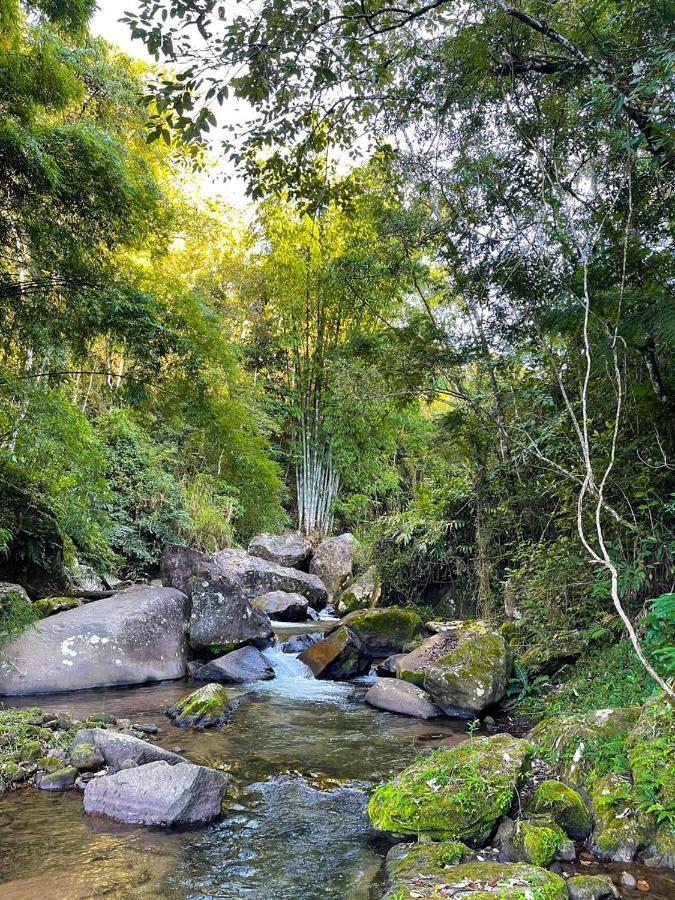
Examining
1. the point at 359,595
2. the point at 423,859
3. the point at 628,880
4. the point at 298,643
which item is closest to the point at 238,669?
the point at 298,643

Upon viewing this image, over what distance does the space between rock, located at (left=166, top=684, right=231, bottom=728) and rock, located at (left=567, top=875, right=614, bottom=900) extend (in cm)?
347

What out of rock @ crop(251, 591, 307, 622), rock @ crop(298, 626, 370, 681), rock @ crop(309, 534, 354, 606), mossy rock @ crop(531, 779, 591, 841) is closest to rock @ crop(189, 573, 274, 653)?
rock @ crop(298, 626, 370, 681)

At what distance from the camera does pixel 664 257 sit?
4090 mm

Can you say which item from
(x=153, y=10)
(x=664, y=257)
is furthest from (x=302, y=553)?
(x=153, y=10)

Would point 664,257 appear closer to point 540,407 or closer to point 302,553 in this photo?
point 540,407

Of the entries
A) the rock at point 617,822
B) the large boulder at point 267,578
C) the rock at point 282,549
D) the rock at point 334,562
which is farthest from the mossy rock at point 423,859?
the rock at point 282,549

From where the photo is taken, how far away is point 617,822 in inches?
114

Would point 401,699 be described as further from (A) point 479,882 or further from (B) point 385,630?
(A) point 479,882

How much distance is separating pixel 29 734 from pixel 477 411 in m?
5.35

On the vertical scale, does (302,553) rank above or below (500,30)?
below

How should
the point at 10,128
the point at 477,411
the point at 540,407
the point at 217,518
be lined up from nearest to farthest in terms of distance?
the point at 10,128 → the point at 540,407 → the point at 477,411 → the point at 217,518

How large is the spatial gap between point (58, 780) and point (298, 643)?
485 cm

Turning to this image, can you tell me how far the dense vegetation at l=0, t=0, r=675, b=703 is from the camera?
334cm

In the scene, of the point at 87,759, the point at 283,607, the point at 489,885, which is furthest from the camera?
the point at 283,607
